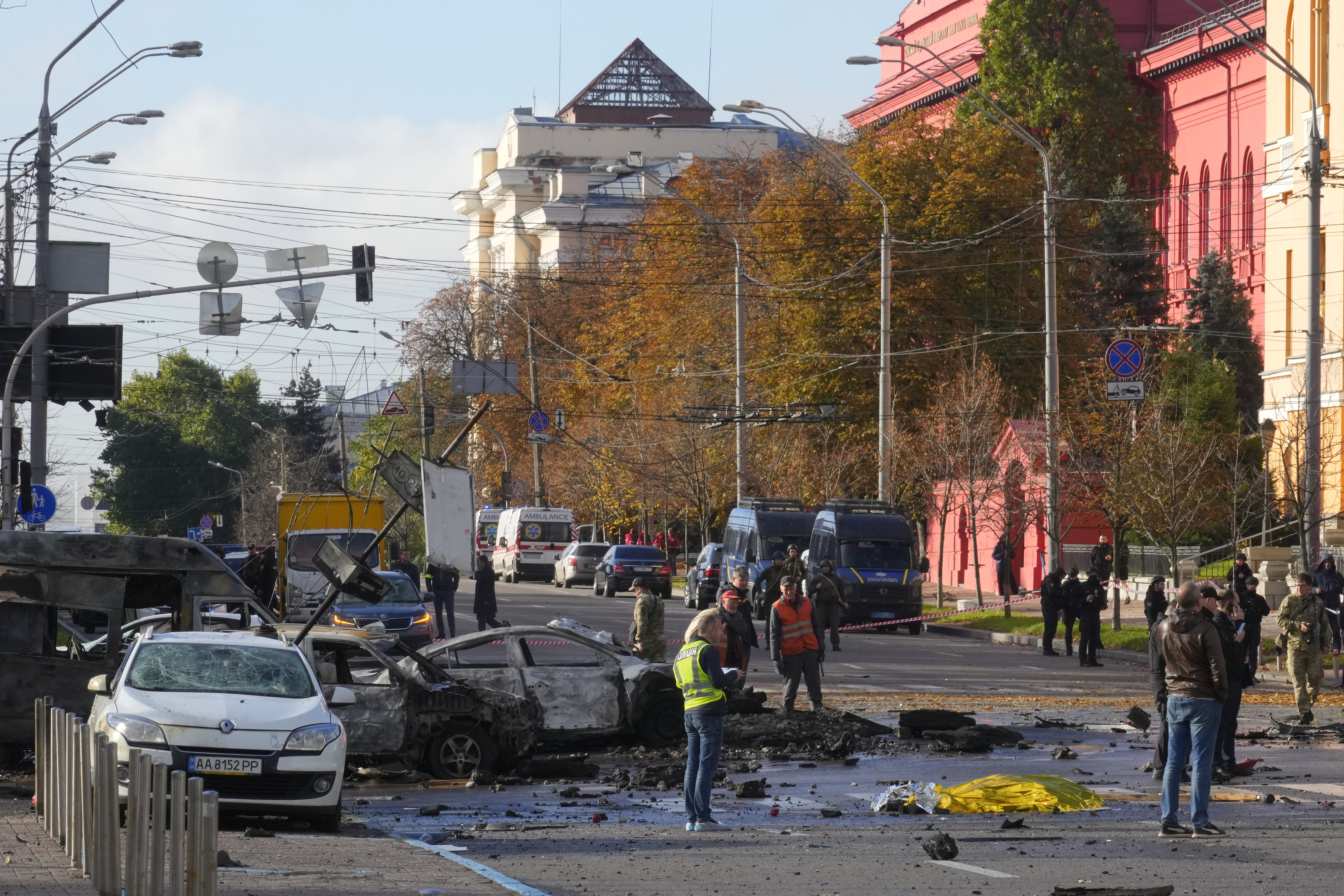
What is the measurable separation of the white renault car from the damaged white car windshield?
1cm

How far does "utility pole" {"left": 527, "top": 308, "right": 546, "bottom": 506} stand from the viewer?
265ft

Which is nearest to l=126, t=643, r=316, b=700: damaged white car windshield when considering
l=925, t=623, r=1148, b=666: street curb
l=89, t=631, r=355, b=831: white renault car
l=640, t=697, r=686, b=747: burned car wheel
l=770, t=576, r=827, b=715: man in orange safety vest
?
l=89, t=631, r=355, b=831: white renault car

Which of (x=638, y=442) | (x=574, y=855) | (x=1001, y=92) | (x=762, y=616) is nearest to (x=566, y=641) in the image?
(x=574, y=855)

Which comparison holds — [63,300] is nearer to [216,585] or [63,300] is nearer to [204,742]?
[216,585]

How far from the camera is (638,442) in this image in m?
69.4

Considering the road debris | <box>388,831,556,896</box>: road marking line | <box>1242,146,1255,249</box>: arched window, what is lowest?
<box>388,831,556,896</box>: road marking line

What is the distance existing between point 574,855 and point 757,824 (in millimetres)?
2053

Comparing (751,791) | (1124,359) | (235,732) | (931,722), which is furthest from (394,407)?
(235,732)

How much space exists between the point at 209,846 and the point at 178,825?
219mm

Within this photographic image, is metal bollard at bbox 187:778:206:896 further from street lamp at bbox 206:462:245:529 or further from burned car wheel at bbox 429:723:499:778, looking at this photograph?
street lamp at bbox 206:462:245:529

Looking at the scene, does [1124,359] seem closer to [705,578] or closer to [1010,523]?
[1010,523]

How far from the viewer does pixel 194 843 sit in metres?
8.39

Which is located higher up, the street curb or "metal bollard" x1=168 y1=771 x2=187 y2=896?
"metal bollard" x1=168 y1=771 x2=187 y2=896

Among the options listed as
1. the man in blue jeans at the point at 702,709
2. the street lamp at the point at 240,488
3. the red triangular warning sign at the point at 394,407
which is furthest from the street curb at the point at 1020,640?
Result: the street lamp at the point at 240,488
